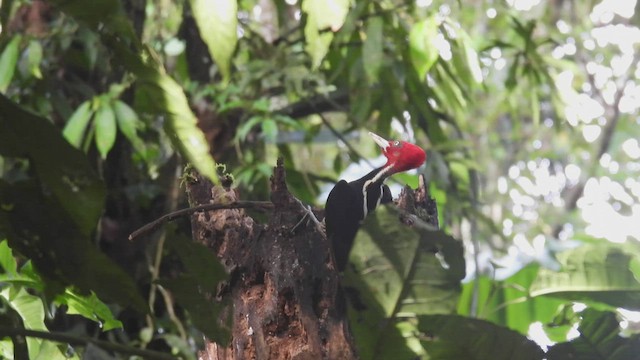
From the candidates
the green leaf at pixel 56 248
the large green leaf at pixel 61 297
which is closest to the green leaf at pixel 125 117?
the large green leaf at pixel 61 297

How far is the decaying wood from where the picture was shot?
691 millimetres

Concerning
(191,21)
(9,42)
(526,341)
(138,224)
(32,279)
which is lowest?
(138,224)

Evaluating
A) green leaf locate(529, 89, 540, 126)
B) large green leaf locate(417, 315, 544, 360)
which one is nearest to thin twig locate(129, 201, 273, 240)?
large green leaf locate(417, 315, 544, 360)

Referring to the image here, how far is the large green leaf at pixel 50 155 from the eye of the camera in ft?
1.64

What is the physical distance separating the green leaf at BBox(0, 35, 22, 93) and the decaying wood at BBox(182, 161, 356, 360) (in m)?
0.86

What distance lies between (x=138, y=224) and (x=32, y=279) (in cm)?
102

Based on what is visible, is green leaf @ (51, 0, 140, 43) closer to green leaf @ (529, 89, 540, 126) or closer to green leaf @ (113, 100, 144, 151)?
green leaf @ (113, 100, 144, 151)

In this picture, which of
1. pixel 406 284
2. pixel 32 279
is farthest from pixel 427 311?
pixel 32 279

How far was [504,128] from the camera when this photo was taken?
16.6ft

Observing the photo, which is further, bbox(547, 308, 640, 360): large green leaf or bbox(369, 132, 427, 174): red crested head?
bbox(369, 132, 427, 174): red crested head

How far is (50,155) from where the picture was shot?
503 millimetres

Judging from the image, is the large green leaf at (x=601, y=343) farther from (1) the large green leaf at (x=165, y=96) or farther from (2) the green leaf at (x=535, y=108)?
(2) the green leaf at (x=535, y=108)

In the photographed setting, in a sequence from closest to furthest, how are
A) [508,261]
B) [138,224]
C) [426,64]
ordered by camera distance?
[426,64]
[508,261]
[138,224]

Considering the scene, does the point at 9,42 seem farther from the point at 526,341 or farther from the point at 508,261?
the point at 526,341
